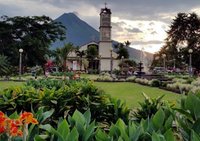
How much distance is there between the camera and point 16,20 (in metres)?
56.2

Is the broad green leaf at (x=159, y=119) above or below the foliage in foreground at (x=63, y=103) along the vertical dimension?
above

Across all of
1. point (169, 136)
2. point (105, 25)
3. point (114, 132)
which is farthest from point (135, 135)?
point (105, 25)

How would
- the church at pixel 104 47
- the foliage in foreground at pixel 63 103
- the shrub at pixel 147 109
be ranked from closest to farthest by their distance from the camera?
the shrub at pixel 147 109
the foliage in foreground at pixel 63 103
the church at pixel 104 47

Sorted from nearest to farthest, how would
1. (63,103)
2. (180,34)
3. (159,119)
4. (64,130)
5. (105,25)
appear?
(64,130)
(159,119)
(63,103)
(180,34)
(105,25)

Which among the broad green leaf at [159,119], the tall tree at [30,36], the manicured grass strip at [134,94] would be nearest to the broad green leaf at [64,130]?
the broad green leaf at [159,119]

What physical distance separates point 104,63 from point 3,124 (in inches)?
3269

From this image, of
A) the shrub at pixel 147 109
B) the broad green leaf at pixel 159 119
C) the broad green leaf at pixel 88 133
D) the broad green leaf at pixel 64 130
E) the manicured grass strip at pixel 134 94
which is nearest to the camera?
the broad green leaf at pixel 64 130

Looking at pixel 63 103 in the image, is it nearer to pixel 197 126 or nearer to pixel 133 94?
pixel 197 126

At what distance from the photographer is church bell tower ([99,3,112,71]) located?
278 ft

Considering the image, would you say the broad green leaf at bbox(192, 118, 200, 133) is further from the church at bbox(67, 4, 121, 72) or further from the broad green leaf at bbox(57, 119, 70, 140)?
the church at bbox(67, 4, 121, 72)

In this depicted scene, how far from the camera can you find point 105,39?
284ft

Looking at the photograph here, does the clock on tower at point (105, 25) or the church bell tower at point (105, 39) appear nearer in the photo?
the church bell tower at point (105, 39)

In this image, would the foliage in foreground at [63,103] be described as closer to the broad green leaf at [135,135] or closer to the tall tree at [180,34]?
the broad green leaf at [135,135]

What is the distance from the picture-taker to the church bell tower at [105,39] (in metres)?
84.8
